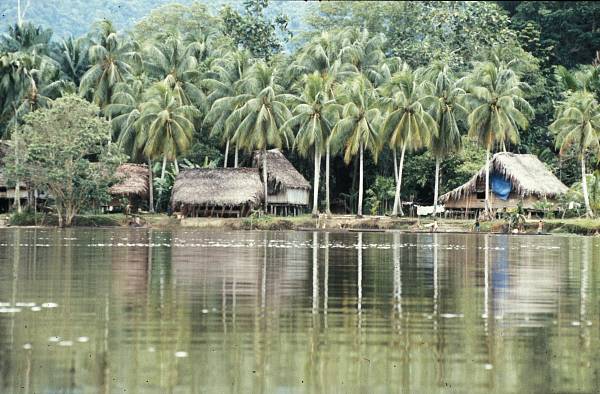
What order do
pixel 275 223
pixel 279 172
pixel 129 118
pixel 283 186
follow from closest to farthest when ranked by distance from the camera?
pixel 275 223, pixel 129 118, pixel 283 186, pixel 279 172

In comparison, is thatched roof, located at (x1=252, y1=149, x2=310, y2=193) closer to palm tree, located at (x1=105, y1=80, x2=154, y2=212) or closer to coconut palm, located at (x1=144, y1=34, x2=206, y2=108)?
→ coconut palm, located at (x1=144, y1=34, x2=206, y2=108)

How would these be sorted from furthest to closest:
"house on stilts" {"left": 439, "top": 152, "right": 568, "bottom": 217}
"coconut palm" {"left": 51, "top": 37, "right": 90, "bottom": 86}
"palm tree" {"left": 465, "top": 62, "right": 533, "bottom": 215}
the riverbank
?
"coconut palm" {"left": 51, "top": 37, "right": 90, "bottom": 86}
"house on stilts" {"left": 439, "top": 152, "right": 568, "bottom": 217}
"palm tree" {"left": 465, "top": 62, "right": 533, "bottom": 215}
the riverbank

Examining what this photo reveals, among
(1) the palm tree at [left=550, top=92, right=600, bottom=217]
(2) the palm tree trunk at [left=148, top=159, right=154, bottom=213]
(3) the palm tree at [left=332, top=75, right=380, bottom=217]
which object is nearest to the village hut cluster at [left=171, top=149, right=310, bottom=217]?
(2) the palm tree trunk at [left=148, top=159, right=154, bottom=213]

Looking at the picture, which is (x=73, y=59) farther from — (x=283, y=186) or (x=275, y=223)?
(x=275, y=223)

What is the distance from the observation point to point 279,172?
68.2 metres

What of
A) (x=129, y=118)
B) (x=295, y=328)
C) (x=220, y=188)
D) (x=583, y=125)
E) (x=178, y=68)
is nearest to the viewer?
(x=295, y=328)

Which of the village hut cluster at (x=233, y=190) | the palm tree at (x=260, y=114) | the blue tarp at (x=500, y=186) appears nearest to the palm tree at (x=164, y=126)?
the village hut cluster at (x=233, y=190)

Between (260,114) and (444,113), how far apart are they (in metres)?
10.2

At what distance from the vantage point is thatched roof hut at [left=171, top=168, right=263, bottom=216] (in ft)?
214

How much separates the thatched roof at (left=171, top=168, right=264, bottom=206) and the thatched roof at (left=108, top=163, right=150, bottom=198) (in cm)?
236

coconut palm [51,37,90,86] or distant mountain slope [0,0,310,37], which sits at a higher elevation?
distant mountain slope [0,0,310,37]

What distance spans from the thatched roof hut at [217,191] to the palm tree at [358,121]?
5.90 metres

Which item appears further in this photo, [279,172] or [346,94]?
[279,172]

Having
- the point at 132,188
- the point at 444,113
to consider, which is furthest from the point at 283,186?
the point at 444,113
